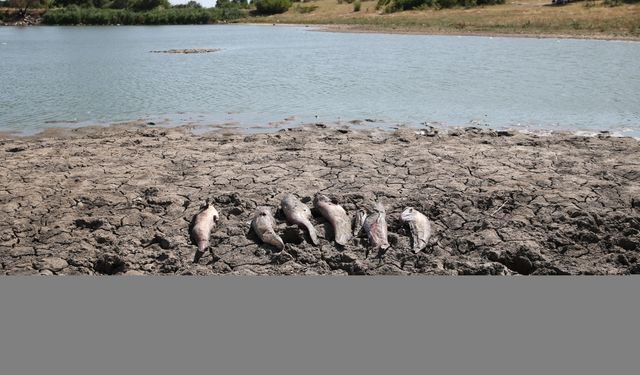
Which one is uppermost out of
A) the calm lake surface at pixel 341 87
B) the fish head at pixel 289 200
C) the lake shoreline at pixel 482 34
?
the lake shoreline at pixel 482 34

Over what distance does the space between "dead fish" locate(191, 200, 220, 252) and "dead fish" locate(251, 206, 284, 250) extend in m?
0.41

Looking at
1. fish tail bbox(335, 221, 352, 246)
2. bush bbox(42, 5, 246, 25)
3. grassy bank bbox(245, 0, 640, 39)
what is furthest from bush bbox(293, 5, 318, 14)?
fish tail bbox(335, 221, 352, 246)

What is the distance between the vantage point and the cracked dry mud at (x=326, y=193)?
21.6ft

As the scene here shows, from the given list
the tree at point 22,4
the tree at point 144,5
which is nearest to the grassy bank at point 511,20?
the tree at point 144,5

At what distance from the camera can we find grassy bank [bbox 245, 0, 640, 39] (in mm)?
36219

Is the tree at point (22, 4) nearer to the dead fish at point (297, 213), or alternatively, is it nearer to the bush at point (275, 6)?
the bush at point (275, 6)

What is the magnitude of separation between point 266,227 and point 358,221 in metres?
0.93

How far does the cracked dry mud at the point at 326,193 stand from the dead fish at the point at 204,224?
11 cm

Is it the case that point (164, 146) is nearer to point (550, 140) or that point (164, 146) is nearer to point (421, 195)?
point (421, 195)

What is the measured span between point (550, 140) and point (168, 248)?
6.51 metres

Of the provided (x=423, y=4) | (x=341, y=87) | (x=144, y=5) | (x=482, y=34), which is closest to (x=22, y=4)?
(x=144, y=5)

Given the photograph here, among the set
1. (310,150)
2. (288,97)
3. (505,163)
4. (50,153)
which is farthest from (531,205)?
(288,97)

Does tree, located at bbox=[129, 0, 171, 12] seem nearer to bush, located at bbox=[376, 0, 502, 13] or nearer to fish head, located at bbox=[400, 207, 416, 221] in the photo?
bush, located at bbox=[376, 0, 502, 13]

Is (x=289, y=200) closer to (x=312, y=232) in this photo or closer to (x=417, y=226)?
(x=312, y=232)
